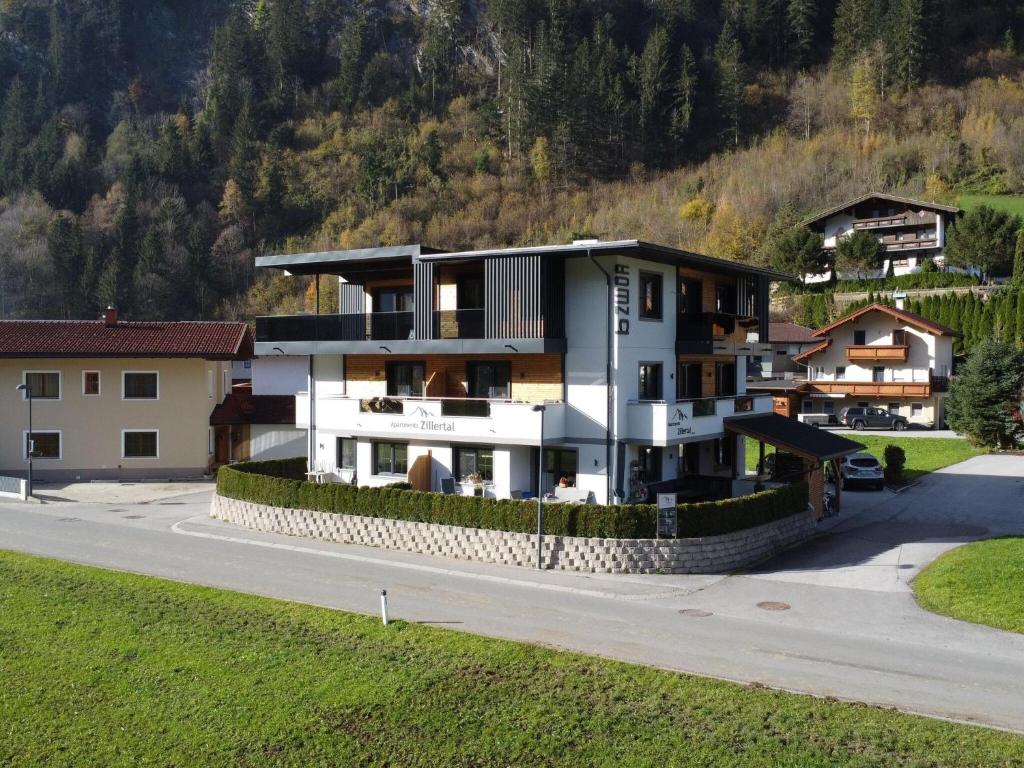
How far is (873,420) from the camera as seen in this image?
57281 mm

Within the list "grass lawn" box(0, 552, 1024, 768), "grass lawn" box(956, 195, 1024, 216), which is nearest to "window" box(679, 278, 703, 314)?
"grass lawn" box(0, 552, 1024, 768)

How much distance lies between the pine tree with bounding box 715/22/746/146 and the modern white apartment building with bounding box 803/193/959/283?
131 ft

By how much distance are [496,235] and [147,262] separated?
1654 inches

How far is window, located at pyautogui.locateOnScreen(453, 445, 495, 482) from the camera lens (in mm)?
28734

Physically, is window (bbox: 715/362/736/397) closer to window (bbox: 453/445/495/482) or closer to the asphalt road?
the asphalt road

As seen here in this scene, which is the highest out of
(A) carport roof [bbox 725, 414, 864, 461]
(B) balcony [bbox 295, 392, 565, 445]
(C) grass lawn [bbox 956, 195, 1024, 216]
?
(C) grass lawn [bbox 956, 195, 1024, 216]

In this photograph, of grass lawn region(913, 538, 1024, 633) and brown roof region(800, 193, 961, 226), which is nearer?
grass lawn region(913, 538, 1024, 633)

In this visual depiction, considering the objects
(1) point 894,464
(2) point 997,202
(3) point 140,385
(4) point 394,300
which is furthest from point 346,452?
(2) point 997,202

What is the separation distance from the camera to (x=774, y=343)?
6612 centimetres

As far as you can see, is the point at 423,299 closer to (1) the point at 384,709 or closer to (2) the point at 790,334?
(1) the point at 384,709

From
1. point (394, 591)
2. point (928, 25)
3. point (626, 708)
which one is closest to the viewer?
point (626, 708)

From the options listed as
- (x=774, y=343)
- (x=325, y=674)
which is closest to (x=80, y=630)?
(x=325, y=674)

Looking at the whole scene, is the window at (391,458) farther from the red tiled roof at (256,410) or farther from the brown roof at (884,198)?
the brown roof at (884,198)

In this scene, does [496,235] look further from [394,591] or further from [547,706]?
[547,706]
